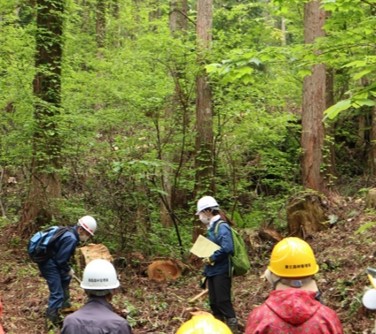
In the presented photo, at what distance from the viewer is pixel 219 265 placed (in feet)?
21.7

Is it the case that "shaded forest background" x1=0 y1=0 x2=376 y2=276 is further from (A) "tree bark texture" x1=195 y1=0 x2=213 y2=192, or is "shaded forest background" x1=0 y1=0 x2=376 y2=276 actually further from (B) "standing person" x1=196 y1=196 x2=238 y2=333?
(B) "standing person" x1=196 y1=196 x2=238 y2=333

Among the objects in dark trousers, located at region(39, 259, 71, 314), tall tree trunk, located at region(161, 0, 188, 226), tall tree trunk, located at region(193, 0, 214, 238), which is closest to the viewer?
dark trousers, located at region(39, 259, 71, 314)

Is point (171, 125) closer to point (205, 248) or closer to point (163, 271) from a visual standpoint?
point (163, 271)

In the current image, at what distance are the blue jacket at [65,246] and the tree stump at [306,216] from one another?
18.0ft

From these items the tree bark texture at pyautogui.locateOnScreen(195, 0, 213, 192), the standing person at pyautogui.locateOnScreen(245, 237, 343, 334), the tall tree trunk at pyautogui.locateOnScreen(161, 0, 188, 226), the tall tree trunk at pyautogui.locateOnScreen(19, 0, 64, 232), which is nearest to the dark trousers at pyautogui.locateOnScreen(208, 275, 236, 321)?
the standing person at pyautogui.locateOnScreen(245, 237, 343, 334)

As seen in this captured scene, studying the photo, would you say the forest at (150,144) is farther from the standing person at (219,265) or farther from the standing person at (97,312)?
the standing person at (97,312)

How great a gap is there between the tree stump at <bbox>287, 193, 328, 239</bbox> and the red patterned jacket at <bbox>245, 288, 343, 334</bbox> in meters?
8.11

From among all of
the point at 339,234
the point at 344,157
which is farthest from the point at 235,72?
the point at 344,157

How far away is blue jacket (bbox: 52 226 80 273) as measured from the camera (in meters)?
7.14

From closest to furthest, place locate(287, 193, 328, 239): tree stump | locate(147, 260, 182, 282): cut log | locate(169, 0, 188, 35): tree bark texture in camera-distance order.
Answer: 1. locate(147, 260, 182, 282): cut log
2. locate(287, 193, 328, 239): tree stump
3. locate(169, 0, 188, 35): tree bark texture

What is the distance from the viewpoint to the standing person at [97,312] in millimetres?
3428

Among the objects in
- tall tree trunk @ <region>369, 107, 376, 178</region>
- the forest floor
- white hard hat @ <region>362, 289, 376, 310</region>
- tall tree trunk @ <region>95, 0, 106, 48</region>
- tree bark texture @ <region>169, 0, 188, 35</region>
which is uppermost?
tall tree trunk @ <region>95, 0, 106, 48</region>

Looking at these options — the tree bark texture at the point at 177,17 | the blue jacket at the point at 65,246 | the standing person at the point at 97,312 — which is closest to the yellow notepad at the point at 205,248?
the blue jacket at the point at 65,246

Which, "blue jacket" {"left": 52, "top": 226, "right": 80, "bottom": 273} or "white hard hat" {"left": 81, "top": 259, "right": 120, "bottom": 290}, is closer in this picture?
"white hard hat" {"left": 81, "top": 259, "right": 120, "bottom": 290}
